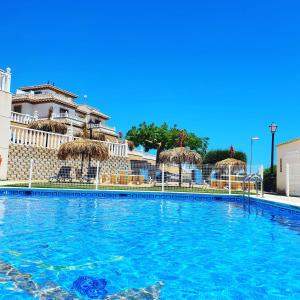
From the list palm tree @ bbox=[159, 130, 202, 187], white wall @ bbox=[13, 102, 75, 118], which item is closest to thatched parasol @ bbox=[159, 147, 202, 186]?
palm tree @ bbox=[159, 130, 202, 187]

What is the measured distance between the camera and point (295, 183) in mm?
13742

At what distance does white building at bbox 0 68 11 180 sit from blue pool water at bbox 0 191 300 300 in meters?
8.46

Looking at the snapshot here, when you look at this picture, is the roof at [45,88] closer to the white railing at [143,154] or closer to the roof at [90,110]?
the roof at [90,110]

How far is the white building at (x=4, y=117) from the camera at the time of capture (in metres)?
17.0

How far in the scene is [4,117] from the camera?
57.2ft

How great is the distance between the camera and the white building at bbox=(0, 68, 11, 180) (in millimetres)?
17009

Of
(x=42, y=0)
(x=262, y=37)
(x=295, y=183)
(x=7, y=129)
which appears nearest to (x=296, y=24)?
(x=262, y=37)

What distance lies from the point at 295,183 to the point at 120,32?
45.2 feet

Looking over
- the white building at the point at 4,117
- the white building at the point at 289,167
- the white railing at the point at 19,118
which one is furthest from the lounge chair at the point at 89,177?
the white building at the point at 289,167

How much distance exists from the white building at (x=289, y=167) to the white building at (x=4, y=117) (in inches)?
528

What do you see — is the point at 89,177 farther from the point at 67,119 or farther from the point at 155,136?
the point at 155,136

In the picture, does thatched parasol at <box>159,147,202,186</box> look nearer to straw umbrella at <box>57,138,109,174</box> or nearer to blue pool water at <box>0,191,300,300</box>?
straw umbrella at <box>57,138,109,174</box>

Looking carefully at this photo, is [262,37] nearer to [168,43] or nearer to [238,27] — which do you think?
[238,27]

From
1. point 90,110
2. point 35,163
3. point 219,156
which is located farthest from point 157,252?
point 90,110
